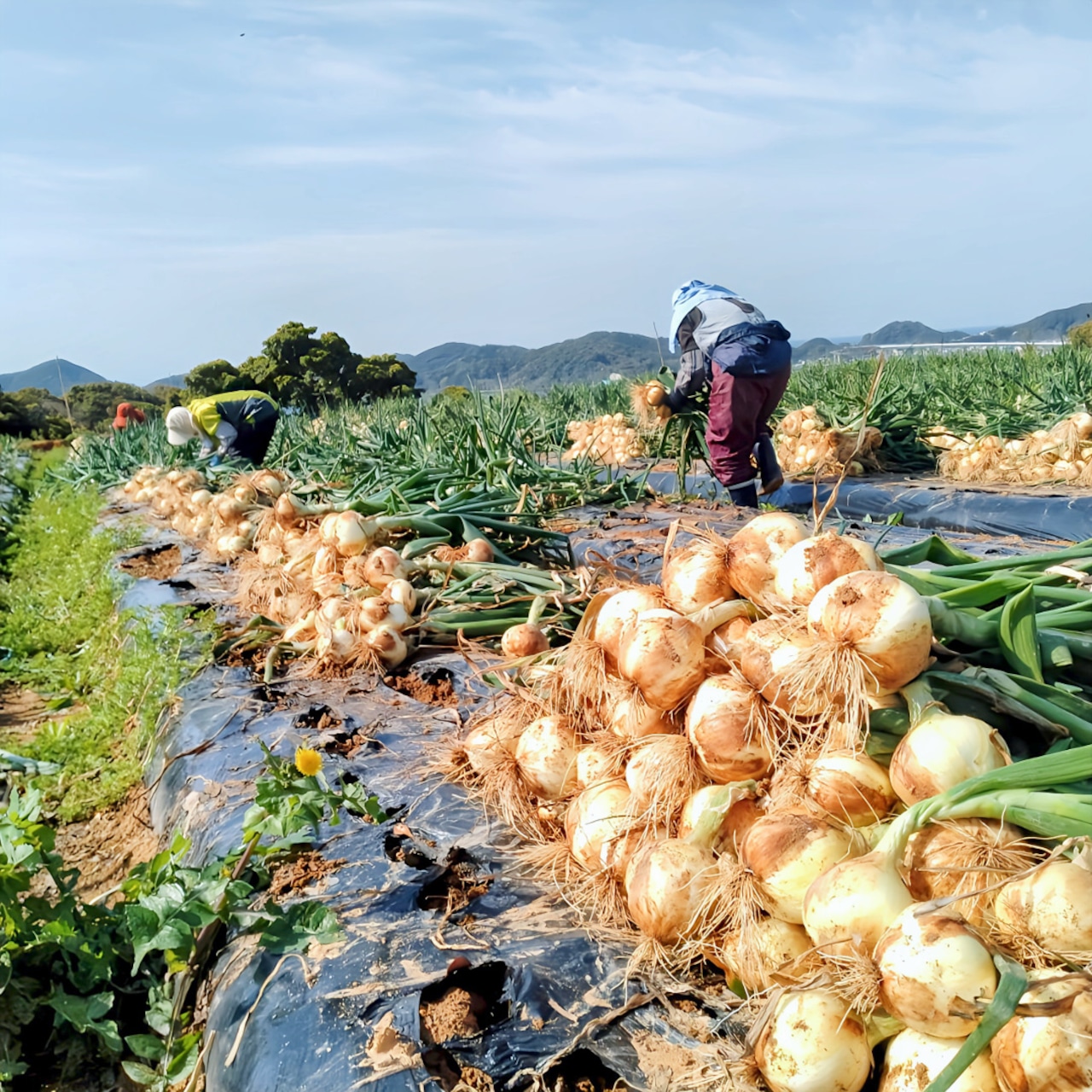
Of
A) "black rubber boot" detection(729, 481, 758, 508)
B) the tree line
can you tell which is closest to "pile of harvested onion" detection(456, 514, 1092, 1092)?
"black rubber boot" detection(729, 481, 758, 508)

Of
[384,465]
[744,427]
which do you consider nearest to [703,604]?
[384,465]

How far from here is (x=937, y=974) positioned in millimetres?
913

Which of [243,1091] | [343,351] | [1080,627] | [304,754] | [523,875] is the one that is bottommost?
[243,1091]

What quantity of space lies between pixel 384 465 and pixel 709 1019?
377 cm

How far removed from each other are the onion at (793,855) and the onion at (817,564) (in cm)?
37

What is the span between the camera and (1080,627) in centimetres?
151

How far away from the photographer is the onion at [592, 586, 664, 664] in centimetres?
163

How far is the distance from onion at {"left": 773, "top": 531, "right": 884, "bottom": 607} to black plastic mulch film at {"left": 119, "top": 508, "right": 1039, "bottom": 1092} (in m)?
0.64

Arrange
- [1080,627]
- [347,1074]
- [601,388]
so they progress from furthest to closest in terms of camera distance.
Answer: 1. [601,388]
2. [1080,627]
3. [347,1074]

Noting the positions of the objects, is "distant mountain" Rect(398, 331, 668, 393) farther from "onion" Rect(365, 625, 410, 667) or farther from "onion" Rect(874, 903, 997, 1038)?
"onion" Rect(874, 903, 997, 1038)

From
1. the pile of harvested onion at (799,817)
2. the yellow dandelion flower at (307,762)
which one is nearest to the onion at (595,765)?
the pile of harvested onion at (799,817)

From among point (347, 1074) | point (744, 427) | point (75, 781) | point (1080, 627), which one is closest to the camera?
point (347, 1074)

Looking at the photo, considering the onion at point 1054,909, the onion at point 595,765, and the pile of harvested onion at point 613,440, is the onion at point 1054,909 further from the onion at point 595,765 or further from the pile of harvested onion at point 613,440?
the pile of harvested onion at point 613,440

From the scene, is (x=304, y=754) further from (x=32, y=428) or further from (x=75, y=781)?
(x=32, y=428)
